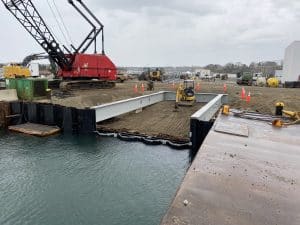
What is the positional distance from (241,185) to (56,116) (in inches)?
420

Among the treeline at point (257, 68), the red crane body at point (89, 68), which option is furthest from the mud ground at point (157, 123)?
the treeline at point (257, 68)

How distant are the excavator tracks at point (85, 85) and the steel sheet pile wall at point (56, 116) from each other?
768 cm

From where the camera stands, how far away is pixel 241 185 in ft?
14.3

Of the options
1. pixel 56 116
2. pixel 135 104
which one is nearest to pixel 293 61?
pixel 135 104

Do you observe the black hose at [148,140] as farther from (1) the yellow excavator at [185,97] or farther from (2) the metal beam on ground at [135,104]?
(1) the yellow excavator at [185,97]

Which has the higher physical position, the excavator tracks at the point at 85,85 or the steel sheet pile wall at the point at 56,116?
the excavator tracks at the point at 85,85

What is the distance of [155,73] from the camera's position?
42719 millimetres

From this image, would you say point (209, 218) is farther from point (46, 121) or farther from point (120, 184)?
point (46, 121)

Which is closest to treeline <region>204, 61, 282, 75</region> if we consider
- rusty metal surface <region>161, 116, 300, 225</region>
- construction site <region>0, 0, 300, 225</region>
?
construction site <region>0, 0, 300, 225</region>

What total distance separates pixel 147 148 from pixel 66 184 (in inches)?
141

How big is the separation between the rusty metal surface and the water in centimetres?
175

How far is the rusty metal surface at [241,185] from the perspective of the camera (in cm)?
333

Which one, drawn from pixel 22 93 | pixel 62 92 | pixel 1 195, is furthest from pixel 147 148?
pixel 62 92

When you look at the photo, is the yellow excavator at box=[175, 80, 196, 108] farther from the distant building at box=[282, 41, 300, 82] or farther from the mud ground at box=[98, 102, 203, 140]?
the distant building at box=[282, 41, 300, 82]
